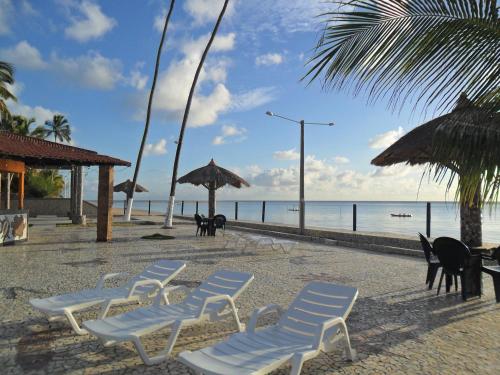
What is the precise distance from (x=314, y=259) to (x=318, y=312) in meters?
6.06

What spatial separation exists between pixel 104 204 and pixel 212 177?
531 centimetres

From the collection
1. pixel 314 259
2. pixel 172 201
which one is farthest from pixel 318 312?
pixel 172 201

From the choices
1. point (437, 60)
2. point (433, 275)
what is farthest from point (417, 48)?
point (433, 275)

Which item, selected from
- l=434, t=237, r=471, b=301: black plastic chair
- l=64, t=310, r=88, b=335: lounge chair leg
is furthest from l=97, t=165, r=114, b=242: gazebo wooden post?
l=434, t=237, r=471, b=301: black plastic chair

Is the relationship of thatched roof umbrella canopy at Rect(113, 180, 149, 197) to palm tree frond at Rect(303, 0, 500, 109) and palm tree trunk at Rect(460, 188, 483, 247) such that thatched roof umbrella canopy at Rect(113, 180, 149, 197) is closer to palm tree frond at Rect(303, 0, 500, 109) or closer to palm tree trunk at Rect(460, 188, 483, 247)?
palm tree trunk at Rect(460, 188, 483, 247)

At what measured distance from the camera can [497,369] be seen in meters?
3.41

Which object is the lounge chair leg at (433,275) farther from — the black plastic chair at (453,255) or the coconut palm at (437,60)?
the coconut palm at (437,60)

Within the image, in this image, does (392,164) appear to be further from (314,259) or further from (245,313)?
(245,313)

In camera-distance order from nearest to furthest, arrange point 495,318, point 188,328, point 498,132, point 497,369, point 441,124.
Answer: point 498,132
point 441,124
point 497,369
point 188,328
point 495,318

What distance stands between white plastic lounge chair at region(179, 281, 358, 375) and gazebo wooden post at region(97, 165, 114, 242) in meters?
10.3

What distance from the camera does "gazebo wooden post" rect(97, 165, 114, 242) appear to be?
13016 millimetres

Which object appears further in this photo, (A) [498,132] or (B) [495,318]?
(B) [495,318]

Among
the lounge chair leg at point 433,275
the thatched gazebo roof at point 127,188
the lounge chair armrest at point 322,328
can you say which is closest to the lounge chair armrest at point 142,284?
the lounge chair armrest at point 322,328

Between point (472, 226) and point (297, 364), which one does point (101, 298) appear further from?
point (472, 226)
